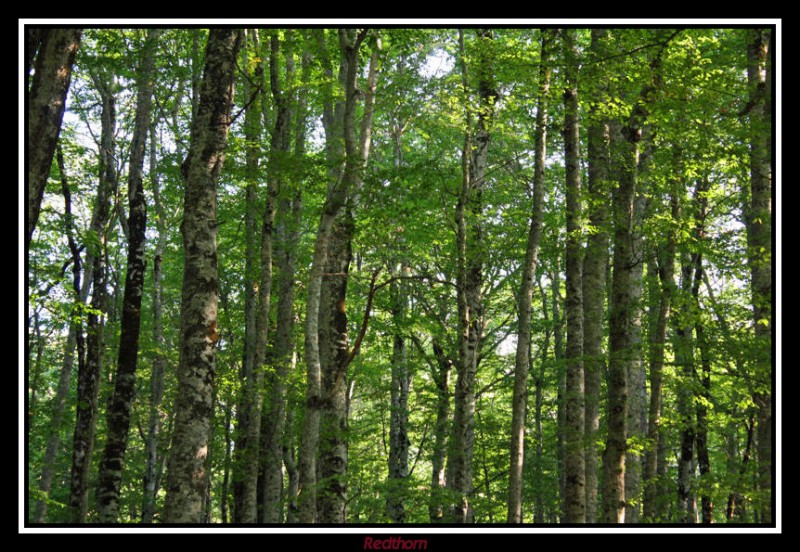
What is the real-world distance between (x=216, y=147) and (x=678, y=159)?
874 centimetres

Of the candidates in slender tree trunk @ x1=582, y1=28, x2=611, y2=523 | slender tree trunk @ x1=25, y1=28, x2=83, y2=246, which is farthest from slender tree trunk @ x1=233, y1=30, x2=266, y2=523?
slender tree trunk @ x1=582, y1=28, x2=611, y2=523

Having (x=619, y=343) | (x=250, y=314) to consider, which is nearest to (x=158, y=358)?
(x=250, y=314)

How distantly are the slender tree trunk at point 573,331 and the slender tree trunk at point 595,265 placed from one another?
8.4 inches

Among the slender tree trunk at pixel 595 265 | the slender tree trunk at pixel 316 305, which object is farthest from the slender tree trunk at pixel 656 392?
the slender tree trunk at pixel 316 305

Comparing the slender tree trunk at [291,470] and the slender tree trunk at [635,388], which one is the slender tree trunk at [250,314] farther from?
the slender tree trunk at [635,388]

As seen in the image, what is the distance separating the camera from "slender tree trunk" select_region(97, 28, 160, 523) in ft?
44.4

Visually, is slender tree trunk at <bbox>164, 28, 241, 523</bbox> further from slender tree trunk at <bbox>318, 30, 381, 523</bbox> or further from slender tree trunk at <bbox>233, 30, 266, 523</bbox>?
slender tree trunk at <bbox>233, 30, 266, 523</bbox>

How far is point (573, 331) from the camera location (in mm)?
12320

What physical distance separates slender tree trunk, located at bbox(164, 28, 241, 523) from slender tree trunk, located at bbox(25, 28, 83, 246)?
183cm

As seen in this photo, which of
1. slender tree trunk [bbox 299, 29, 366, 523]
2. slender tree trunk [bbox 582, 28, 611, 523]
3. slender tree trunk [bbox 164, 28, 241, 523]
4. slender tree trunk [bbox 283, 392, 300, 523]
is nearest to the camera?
slender tree trunk [bbox 164, 28, 241, 523]
